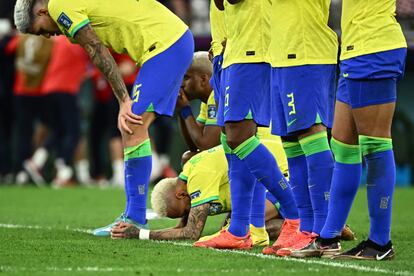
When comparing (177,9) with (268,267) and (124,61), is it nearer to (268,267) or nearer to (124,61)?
(124,61)

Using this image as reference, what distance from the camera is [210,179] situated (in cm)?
760

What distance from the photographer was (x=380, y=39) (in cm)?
595

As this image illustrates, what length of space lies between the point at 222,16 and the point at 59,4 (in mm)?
1158

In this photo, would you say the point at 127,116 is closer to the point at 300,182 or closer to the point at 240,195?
the point at 240,195

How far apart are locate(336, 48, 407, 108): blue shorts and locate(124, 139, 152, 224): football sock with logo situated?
2.11m

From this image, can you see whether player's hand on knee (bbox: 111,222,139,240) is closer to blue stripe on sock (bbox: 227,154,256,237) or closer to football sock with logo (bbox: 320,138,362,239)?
blue stripe on sock (bbox: 227,154,256,237)

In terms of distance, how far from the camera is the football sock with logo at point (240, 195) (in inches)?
269

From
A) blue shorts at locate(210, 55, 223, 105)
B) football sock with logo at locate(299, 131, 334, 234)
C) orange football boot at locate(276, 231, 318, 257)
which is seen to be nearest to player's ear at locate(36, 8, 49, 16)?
blue shorts at locate(210, 55, 223, 105)

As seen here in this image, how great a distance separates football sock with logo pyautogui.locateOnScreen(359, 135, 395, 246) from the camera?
19.7ft

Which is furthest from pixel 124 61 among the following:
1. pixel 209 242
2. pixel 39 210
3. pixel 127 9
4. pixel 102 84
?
pixel 209 242

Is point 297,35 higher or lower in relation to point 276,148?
higher

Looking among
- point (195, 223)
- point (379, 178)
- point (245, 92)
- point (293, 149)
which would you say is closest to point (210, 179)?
point (195, 223)

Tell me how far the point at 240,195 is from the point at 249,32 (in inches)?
40.8

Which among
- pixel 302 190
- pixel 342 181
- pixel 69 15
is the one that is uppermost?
pixel 69 15
